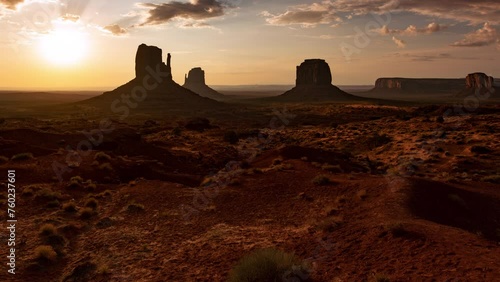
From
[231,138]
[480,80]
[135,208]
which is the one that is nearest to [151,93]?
[231,138]

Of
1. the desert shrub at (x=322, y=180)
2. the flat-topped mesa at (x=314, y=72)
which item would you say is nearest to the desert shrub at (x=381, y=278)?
the desert shrub at (x=322, y=180)

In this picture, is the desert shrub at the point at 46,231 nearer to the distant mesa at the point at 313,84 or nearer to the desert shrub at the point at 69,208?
the desert shrub at the point at 69,208

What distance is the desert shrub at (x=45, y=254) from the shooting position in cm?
1128

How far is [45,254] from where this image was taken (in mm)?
11305

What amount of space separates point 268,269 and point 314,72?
594 feet

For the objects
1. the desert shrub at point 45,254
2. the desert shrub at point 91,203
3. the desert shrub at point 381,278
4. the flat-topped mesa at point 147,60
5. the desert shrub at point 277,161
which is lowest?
the desert shrub at point 45,254

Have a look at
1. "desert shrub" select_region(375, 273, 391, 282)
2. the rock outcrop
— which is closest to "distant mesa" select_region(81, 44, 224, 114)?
"desert shrub" select_region(375, 273, 391, 282)

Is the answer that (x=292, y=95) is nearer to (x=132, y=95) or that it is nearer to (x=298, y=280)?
(x=132, y=95)

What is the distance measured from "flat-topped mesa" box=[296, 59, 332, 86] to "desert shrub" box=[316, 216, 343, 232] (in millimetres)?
175028

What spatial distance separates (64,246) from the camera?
1245 centimetres

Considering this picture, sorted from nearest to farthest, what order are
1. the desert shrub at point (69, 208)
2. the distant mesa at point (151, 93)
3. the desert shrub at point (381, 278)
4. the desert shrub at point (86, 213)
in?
the desert shrub at point (381, 278) < the desert shrub at point (86, 213) < the desert shrub at point (69, 208) < the distant mesa at point (151, 93)

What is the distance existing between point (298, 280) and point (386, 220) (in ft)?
15.3

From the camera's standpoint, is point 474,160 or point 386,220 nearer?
point 386,220

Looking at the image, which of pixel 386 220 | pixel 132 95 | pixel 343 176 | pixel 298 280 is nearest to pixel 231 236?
pixel 298 280
